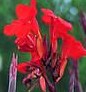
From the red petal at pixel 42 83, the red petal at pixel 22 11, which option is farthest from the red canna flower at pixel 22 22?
the red petal at pixel 42 83

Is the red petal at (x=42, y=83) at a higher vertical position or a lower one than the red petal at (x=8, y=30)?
lower

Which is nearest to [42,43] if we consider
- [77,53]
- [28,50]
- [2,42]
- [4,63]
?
[28,50]

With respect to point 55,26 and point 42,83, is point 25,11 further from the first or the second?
point 42,83

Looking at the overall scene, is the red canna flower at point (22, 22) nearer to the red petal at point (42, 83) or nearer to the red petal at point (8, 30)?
the red petal at point (8, 30)

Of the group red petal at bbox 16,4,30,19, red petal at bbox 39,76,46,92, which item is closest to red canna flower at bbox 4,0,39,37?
red petal at bbox 16,4,30,19

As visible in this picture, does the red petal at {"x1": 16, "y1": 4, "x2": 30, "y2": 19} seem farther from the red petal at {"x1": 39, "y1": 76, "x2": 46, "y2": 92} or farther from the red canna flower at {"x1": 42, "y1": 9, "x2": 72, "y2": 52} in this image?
the red petal at {"x1": 39, "y1": 76, "x2": 46, "y2": 92}

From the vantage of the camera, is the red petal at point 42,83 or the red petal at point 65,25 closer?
the red petal at point 65,25

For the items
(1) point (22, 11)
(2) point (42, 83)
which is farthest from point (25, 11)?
(2) point (42, 83)
